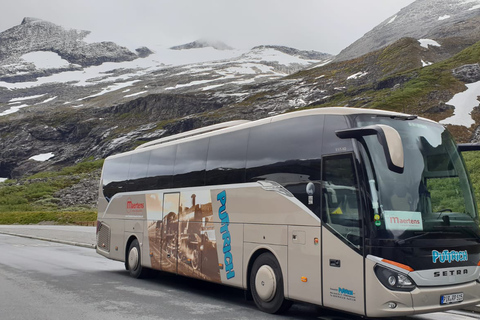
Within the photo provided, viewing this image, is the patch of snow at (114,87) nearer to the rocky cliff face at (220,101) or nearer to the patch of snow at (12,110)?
the rocky cliff face at (220,101)

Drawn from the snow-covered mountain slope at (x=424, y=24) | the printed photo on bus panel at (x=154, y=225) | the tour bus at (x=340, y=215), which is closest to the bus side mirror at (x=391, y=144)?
the tour bus at (x=340, y=215)

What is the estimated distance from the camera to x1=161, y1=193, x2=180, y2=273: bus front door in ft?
41.6

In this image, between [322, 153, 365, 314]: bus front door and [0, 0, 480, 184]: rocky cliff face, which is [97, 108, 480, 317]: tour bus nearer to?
[322, 153, 365, 314]: bus front door

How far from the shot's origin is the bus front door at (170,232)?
1267cm

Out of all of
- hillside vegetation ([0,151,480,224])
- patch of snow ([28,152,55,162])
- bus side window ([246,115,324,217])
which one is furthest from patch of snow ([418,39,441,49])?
bus side window ([246,115,324,217])

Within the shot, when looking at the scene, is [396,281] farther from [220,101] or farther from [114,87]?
[114,87]

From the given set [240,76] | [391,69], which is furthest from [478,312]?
[240,76]

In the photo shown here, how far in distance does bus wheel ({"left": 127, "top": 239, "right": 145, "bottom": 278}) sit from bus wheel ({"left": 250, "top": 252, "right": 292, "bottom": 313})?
5.61 metres

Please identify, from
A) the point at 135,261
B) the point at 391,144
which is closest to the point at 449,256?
the point at 391,144

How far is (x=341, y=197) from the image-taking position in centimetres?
818

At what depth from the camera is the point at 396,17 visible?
172625 mm

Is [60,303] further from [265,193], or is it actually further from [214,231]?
[265,193]

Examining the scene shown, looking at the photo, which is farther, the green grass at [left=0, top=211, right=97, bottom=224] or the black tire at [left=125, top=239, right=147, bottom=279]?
the green grass at [left=0, top=211, right=97, bottom=224]

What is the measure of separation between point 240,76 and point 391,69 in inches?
3084
